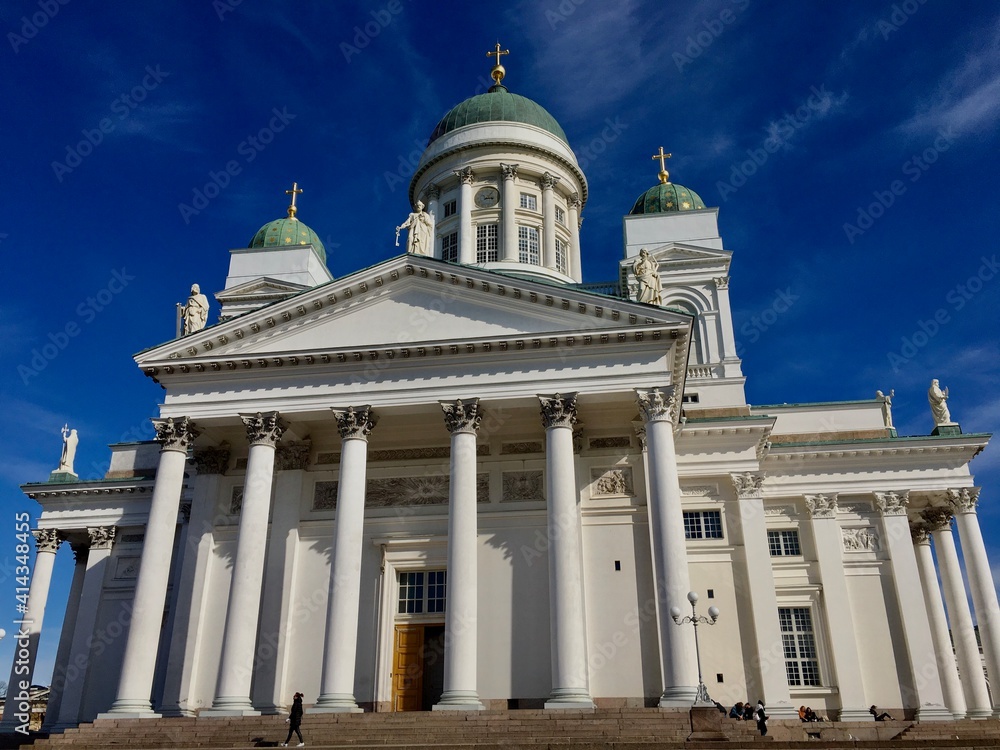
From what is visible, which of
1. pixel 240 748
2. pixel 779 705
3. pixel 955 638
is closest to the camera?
pixel 240 748

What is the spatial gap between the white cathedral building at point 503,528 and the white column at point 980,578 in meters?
0.09

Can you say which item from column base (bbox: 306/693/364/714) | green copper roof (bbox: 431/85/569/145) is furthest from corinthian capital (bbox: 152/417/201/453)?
green copper roof (bbox: 431/85/569/145)

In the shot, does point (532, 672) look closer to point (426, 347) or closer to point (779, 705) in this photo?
point (779, 705)

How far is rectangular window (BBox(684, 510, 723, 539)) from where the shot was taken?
26.5 meters

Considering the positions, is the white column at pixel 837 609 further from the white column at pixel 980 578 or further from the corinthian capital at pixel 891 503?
the white column at pixel 980 578

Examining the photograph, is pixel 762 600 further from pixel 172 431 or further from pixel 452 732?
pixel 172 431

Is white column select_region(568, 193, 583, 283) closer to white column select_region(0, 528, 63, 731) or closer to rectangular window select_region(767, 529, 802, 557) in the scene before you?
rectangular window select_region(767, 529, 802, 557)

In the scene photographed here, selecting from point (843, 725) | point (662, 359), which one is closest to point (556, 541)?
point (662, 359)

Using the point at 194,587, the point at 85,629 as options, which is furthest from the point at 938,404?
the point at 85,629

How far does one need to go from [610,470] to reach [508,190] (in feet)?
A: 55.0

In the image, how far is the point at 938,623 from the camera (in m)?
27.7

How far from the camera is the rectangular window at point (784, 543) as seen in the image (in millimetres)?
28094

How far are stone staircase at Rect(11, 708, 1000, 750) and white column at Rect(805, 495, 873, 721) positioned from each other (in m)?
6.35

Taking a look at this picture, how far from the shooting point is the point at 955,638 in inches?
1101
